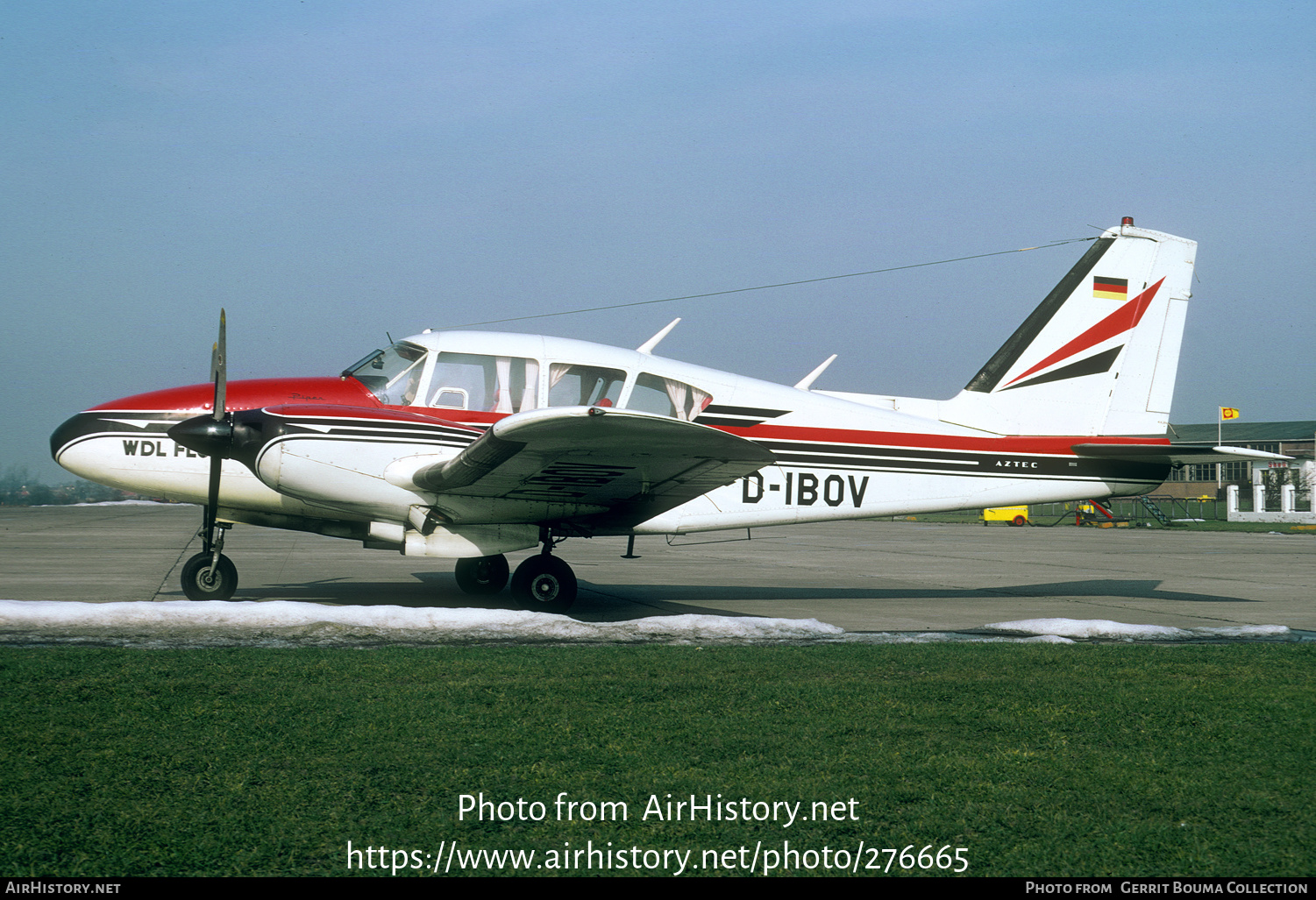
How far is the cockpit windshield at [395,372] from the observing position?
379 inches

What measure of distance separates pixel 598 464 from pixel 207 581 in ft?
13.8

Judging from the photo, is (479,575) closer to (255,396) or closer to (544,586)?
(544,586)

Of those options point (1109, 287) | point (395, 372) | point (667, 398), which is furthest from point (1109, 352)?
point (395, 372)

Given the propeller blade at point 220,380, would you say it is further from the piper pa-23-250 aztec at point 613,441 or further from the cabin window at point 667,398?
the cabin window at point 667,398

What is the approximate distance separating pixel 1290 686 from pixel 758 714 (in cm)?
335

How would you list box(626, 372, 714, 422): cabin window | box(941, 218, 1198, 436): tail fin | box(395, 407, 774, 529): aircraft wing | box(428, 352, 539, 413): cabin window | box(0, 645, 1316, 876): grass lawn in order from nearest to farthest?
box(0, 645, 1316, 876): grass lawn < box(395, 407, 774, 529): aircraft wing < box(428, 352, 539, 413): cabin window < box(626, 372, 714, 422): cabin window < box(941, 218, 1198, 436): tail fin

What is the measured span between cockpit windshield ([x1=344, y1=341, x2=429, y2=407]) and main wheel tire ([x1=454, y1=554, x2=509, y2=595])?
220 cm

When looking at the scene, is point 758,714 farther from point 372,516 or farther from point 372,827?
point 372,516

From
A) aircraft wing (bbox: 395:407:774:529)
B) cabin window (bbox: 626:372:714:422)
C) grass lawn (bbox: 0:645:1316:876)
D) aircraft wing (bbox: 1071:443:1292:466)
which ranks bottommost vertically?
grass lawn (bbox: 0:645:1316:876)

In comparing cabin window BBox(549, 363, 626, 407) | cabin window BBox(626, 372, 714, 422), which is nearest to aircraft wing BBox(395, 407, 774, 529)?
cabin window BBox(626, 372, 714, 422)

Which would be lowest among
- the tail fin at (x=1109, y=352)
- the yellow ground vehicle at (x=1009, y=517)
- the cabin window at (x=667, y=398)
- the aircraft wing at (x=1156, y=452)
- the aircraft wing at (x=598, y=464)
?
the yellow ground vehicle at (x=1009, y=517)

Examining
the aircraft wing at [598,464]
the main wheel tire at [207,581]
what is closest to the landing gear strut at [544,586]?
the aircraft wing at [598,464]

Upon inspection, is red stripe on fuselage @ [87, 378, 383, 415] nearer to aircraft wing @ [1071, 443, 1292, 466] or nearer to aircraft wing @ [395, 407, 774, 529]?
aircraft wing @ [395, 407, 774, 529]

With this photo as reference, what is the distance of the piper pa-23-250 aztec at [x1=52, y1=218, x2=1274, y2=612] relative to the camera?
870 cm
